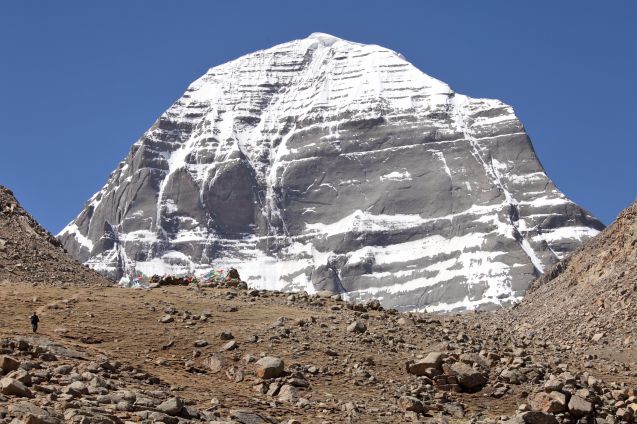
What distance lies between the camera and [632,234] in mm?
67062

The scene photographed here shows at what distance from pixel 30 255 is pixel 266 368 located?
68.6 ft

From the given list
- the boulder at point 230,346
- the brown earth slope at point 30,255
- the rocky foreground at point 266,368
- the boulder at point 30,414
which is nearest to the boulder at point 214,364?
the rocky foreground at point 266,368

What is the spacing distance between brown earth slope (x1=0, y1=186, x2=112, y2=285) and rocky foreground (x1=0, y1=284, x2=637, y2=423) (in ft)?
16.9

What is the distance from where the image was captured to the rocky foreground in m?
29.8

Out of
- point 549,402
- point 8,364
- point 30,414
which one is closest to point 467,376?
point 549,402

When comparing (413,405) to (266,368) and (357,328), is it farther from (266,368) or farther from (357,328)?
(357,328)

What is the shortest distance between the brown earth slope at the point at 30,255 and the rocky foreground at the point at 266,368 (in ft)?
16.9

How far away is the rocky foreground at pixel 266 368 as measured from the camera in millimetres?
29828

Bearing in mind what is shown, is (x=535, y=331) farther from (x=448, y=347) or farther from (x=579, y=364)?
(x=448, y=347)

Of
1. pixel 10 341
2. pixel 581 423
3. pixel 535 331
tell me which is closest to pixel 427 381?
pixel 581 423

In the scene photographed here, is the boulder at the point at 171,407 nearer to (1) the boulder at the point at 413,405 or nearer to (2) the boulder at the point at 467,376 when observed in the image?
(1) the boulder at the point at 413,405

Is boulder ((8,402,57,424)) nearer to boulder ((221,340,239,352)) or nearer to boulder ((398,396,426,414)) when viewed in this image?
boulder ((398,396,426,414))

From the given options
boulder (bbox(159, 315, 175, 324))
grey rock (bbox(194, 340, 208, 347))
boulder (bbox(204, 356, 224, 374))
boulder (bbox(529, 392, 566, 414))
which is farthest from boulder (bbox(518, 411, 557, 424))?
boulder (bbox(159, 315, 175, 324))

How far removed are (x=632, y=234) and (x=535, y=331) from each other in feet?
36.6
